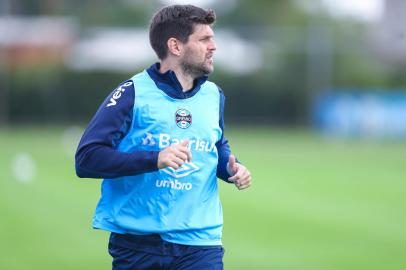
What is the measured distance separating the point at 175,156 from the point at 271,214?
30.6 feet

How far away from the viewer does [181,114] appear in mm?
5230

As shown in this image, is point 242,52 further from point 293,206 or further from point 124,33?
point 293,206

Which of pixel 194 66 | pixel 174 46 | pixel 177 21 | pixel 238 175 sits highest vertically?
pixel 177 21

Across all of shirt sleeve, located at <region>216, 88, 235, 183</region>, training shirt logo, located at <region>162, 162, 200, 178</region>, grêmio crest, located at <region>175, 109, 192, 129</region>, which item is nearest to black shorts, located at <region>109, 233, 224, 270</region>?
training shirt logo, located at <region>162, 162, 200, 178</region>

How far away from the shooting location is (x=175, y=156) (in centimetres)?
480

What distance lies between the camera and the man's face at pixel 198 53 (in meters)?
5.38

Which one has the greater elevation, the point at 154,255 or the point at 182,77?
the point at 182,77

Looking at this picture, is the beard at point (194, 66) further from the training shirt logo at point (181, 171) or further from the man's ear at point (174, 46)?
the training shirt logo at point (181, 171)

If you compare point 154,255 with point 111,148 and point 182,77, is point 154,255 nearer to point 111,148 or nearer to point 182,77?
point 111,148

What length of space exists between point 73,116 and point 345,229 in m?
25.1

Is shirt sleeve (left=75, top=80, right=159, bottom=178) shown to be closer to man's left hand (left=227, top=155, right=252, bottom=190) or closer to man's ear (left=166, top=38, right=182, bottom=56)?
man's ear (left=166, top=38, right=182, bottom=56)

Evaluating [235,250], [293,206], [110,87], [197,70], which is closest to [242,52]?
[110,87]

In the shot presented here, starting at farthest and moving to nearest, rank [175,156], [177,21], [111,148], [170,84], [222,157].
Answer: [222,157] → [177,21] → [170,84] → [111,148] → [175,156]

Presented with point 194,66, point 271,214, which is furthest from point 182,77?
point 271,214
